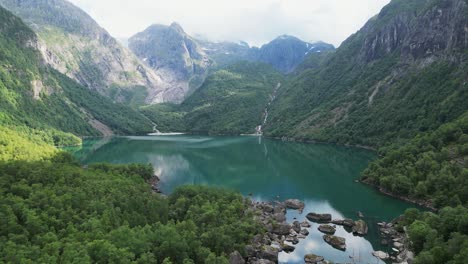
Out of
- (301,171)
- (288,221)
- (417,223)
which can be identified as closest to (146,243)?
(288,221)

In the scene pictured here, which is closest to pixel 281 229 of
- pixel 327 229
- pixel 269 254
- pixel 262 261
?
pixel 327 229

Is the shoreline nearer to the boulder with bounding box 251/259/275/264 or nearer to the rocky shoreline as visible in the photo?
the rocky shoreline

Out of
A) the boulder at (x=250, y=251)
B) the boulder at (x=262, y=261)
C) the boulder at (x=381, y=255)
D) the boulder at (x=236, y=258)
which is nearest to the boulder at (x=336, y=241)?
the boulder at (x=381, y=255)

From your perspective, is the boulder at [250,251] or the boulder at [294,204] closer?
the boulder at [250,251]

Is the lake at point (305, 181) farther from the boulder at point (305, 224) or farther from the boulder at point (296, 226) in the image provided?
the boulder at point (296, 226)

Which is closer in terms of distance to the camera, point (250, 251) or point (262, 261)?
point (262, 261)

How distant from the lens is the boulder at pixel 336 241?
71000 mm

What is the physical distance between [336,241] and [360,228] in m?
8.83

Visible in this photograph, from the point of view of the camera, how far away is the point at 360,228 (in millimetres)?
78438

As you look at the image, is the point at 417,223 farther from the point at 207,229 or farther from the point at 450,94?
the point at 450,94

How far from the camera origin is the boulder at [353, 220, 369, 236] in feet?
255

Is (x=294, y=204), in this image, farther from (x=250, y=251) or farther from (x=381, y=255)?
(x=250, y=251)

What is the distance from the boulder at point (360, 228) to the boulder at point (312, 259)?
49.7ft

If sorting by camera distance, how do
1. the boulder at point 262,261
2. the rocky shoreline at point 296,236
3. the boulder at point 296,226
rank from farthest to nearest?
the boulder at point 296,226, the rocky shoreline at point 296,236, the boulder at point 262,261
